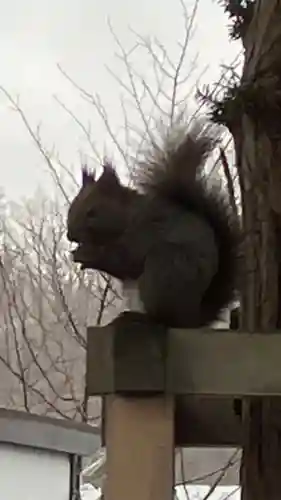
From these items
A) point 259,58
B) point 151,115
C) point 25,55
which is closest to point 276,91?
point 259,58

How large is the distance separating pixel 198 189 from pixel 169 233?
96mm

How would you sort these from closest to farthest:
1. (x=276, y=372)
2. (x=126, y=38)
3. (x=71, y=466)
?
(x=276, y=372)
(x=71, y=466)
(x=126, y=38)

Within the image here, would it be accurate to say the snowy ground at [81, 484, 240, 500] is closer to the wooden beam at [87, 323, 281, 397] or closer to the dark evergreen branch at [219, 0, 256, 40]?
the dark evergreen branch at [219, 0, 256, 40]

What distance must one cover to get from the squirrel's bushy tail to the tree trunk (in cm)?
6

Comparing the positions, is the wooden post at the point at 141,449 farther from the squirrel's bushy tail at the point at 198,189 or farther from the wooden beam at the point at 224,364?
the squirrel's bushy tail at the point at 198,189

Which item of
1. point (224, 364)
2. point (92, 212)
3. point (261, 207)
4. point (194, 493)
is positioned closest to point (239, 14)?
point (261, 207)

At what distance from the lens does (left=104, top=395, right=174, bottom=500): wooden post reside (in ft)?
2.86

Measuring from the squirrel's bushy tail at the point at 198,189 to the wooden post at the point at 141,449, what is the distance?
200 millimetres

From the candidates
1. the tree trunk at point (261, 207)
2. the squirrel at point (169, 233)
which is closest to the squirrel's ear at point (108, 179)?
the squirrel at point (169, 233)

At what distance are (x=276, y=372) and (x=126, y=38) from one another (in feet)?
9.29

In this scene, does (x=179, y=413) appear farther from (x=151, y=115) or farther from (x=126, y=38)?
(x=126, y=38)

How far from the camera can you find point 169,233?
3.25 feet

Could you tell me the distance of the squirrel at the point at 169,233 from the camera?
38.3 inches

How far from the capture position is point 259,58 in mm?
1174
